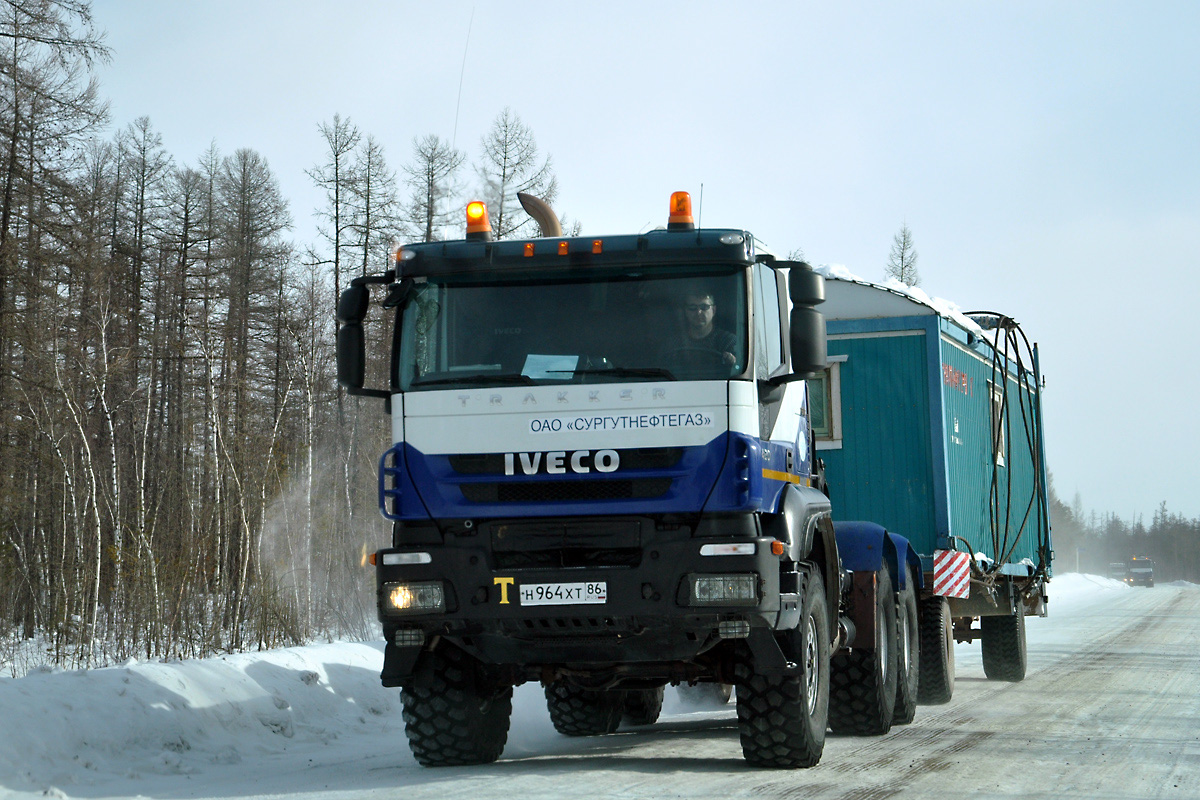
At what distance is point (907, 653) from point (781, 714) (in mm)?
3460

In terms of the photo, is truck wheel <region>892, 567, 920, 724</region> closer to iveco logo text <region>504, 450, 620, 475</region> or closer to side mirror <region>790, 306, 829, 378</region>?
side mirror <region>790, 306, 829, 378</region>

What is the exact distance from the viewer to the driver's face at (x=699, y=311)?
646cm

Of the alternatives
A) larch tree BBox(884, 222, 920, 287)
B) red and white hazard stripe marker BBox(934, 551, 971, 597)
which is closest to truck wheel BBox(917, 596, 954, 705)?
red and white hazard stripe marker BBox(934, 551, 971, 597)

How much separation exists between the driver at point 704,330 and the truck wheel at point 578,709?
138 inches

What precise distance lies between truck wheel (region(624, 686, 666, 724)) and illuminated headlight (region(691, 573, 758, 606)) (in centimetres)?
374

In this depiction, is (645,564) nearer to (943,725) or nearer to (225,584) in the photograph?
(943,725)

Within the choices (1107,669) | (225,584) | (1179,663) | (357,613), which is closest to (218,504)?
(225,584)

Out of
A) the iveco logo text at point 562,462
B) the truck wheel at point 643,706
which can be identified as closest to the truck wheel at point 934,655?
the truck wheel at point 643,706

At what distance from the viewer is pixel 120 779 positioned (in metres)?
6.70

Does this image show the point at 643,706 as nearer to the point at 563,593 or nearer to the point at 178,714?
the point at 178,714

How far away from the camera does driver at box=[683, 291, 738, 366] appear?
6.41 meters

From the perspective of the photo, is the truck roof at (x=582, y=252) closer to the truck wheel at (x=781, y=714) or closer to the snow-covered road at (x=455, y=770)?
the truck wheel at (x=781, y=714)

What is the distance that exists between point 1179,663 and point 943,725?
8.10 metres

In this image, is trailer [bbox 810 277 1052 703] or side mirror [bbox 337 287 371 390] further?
trailer [bbox 810 277 1052 703]
